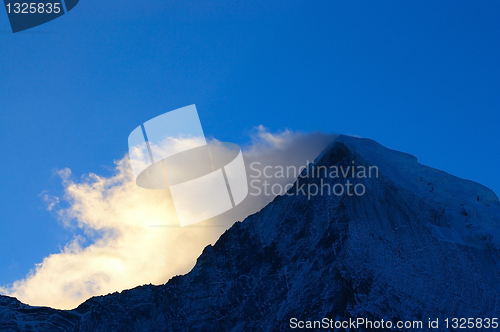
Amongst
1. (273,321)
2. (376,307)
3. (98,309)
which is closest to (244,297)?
(273,321)

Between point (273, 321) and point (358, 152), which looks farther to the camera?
point (358, 152)

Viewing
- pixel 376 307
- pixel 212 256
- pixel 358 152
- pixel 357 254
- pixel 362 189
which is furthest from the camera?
pixel 212 256

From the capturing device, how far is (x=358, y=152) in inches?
2537

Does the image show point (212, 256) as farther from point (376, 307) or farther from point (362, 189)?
point (376, 307)

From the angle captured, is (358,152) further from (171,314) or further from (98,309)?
(98,309)

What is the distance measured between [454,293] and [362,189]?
14961 mm

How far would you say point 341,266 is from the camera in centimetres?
5191

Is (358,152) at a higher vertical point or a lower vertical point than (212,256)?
higher

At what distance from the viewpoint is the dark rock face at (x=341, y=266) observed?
50094 mm

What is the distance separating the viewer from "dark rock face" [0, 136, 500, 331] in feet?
164

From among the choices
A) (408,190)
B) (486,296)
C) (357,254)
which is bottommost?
(486,296)

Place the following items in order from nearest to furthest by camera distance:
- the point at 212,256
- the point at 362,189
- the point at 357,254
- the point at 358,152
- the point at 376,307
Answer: the point at 376,307
the point at 357,254
the point at 362,189
the point at 358,152
the point at 212,256

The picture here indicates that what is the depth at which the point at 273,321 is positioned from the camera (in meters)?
53.8

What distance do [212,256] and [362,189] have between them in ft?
76.7
